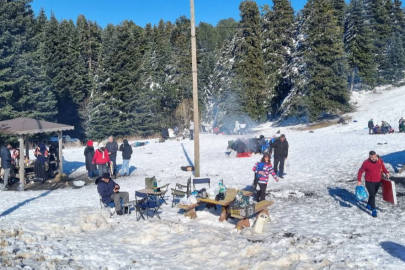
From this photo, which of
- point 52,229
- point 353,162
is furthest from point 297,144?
point 52,229

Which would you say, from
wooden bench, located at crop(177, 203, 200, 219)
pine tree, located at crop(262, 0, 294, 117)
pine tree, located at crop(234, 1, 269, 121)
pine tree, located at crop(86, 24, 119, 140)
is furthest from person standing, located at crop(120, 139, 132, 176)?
pine tree, located at crop(262, 0, 294, 117)

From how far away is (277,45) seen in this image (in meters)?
55.4

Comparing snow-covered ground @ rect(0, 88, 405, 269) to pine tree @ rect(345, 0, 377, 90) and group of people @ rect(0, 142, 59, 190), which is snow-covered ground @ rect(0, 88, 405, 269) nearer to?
group of people @ rect(0, 142, 59, 190)

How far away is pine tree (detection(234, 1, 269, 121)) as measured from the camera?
48.1m

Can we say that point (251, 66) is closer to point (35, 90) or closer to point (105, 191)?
point (35, 90)

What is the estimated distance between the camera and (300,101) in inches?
1795

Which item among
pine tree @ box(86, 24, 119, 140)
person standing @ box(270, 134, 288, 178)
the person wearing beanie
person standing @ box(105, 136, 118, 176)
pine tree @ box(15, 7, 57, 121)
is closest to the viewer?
person standing @ box(270, 134, 288, 178)

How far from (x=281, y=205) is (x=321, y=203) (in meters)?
1.23

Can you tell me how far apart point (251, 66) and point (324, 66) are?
9647 mm

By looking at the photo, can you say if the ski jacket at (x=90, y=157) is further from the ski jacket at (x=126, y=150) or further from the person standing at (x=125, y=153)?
the ski jacket at (x=126, y=150)

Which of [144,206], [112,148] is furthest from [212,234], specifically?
[112,148]

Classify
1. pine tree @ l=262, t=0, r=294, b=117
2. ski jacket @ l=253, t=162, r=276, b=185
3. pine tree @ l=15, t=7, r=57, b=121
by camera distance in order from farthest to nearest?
pine tree @ l=262, t=0, r=294, b=117 → pine tree @ l=15, t=7, r=57, b=121 → ski jacket @ l=253, t=162, r=276, b=185

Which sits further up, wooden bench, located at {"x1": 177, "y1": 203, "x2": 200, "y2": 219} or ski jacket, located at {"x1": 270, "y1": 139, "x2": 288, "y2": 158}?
ski jacket, located at {"x1": 270, "y1": 139, "x2": 288, "y2": 158}

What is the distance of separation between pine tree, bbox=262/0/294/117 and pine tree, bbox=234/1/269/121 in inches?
85.4
